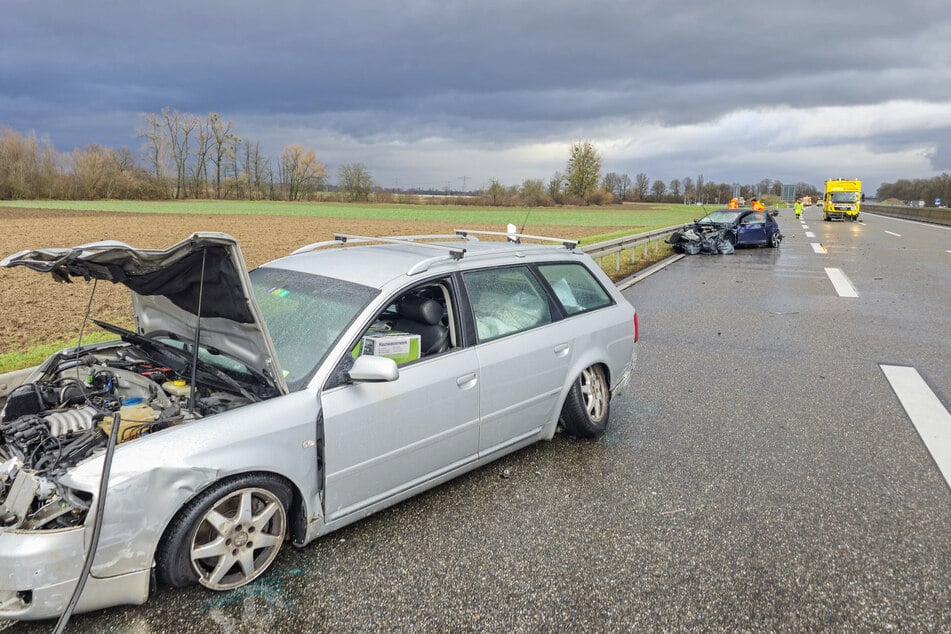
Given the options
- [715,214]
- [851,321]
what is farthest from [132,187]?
[851,321]

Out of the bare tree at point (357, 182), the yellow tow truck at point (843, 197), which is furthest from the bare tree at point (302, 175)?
the yellow tow truck at point (843, 197)

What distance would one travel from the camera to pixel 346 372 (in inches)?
131

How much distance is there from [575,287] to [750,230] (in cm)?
2127

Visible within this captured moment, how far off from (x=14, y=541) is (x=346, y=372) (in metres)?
1.52

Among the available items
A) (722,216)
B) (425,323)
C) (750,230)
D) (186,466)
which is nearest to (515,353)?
(425,323)

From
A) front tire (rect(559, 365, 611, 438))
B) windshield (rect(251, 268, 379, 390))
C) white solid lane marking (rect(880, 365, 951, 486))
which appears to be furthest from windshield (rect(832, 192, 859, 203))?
windshield (rect(251, 268, 379, 390))

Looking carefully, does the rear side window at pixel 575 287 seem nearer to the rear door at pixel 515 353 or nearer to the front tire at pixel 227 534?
the rear door at pixel 515 353

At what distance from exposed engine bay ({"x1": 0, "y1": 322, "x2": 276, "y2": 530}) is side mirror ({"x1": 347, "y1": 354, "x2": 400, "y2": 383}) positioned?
43 cm

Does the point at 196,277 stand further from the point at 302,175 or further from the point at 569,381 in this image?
the point at 302,175

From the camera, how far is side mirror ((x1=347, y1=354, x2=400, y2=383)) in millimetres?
3133

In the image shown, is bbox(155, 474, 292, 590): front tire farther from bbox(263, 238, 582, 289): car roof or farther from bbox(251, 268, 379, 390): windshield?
bbox(263, 238, 582, 289): car roof

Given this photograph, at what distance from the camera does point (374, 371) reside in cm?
314

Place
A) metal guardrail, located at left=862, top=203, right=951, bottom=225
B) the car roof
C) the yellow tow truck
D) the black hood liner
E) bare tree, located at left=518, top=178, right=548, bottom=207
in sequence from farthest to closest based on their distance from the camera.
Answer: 1. bare tree, located at left=518, top=178, right=548, bottom=207
2. the yellow tow truck
3. metal guardrail, located at left=862, top=203, right=951, bottom=225
4. the car roof
5. the black hood liner

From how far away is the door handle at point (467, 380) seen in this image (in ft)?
12.4
